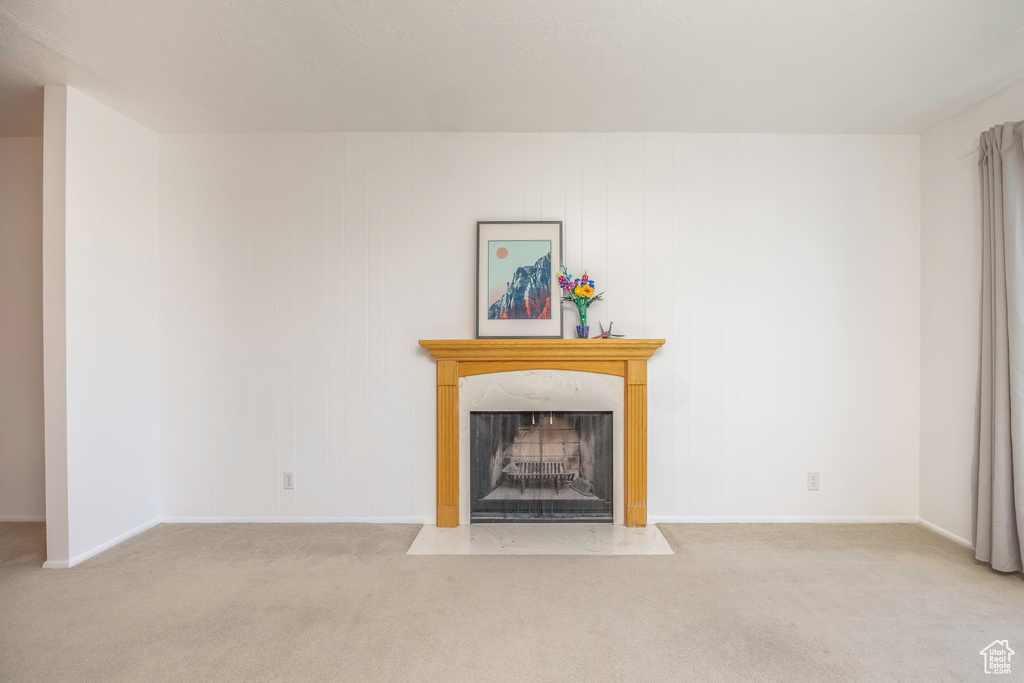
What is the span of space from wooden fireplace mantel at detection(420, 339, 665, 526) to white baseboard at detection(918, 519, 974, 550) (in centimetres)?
176

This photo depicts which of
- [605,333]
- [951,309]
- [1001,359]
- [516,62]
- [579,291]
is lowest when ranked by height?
[1001,359]

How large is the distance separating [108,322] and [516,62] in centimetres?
270

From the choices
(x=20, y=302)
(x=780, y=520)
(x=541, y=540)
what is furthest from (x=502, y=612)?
(x=20, y=302)

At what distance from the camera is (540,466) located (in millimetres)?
3461

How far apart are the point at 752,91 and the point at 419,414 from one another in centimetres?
270

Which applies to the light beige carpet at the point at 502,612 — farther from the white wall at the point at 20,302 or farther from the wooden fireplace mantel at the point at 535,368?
the white wall at the point at 20,302

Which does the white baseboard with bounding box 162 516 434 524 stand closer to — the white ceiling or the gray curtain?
the white ceiling

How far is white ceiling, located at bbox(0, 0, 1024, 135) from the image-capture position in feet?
7.09

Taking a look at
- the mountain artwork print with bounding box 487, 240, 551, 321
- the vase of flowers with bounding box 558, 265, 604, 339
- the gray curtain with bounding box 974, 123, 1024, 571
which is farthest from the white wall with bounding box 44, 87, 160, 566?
the gray curtain with bounding box 974, 123, 1024, 571

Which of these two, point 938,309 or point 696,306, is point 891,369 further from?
point 696,306

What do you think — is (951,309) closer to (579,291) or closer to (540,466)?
(579,291)

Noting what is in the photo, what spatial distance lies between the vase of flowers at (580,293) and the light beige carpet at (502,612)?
137 centimetres

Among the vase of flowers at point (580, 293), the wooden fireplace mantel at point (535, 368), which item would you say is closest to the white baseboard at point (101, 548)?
the wooden fireplace mantel at point (535, 368)

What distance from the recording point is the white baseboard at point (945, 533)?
3.03m
